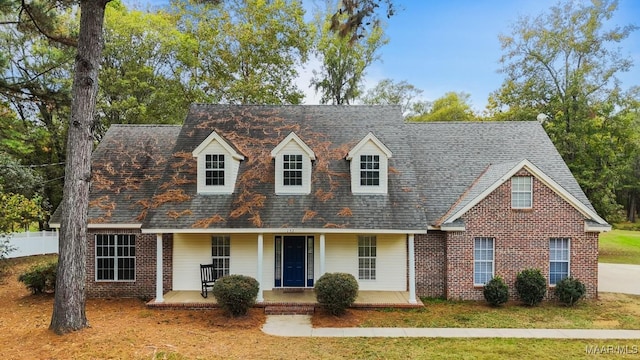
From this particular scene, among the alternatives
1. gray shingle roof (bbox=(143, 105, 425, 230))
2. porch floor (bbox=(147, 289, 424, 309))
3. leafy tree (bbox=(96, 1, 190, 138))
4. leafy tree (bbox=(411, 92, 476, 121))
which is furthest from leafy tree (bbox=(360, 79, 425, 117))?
porch floor (bbox=(147, 289, 424, 309))

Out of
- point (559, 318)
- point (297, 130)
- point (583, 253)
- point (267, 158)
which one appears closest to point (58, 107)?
point (267, 158)

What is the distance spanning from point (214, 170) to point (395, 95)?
92.1 ft

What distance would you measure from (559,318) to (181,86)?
25.8m

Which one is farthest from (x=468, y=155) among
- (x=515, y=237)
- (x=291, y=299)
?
(x=291, y=299)

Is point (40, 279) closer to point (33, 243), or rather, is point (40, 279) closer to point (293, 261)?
point (293, 261)

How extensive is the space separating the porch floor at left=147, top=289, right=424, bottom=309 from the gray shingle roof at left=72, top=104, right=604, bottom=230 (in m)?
2.48

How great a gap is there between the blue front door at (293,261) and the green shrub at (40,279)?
8550 millimetres

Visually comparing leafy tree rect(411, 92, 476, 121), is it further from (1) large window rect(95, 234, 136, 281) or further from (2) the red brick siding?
(1) large window rect(95, 234, 136, 281)

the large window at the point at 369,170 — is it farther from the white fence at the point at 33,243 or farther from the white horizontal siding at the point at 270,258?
the white fence at the point at 33,243

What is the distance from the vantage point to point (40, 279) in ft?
49.1

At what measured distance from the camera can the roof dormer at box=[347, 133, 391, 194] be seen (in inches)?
590

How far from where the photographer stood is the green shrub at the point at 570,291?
1355 centimetres

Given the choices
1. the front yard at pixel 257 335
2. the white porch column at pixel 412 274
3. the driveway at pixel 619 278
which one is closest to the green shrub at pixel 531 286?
the front yard at pixel 257 335

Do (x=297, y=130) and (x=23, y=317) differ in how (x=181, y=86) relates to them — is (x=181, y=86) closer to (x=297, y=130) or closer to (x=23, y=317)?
(x=297, y=130)
